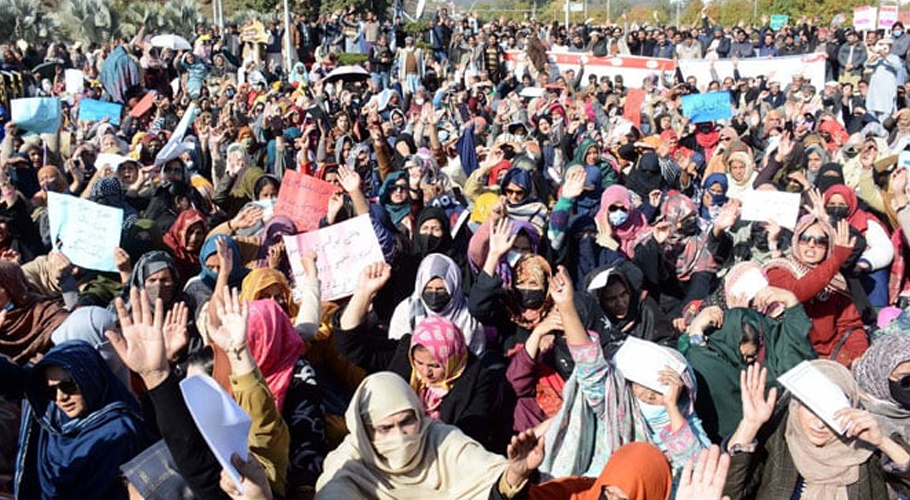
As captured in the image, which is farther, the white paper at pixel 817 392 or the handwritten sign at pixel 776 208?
the handwritten sign at pixel 776 208

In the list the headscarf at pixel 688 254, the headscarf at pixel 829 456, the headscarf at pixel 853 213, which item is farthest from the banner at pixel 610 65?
the headscarf at pixel 829 456

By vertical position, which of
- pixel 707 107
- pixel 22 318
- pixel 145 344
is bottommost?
pixel 22 318

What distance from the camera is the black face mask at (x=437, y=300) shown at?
3740mm

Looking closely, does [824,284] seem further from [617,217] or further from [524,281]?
[617,217]

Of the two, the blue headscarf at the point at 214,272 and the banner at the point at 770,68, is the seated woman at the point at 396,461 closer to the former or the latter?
the blue headscarf at the point at 214,272

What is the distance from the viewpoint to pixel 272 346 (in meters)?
Answer: 3.06

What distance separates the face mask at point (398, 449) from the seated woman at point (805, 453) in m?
0.95

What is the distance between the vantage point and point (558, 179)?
752cm

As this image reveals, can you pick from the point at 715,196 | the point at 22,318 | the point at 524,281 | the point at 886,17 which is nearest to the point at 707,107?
the point at 715,196

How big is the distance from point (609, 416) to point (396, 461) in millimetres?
783

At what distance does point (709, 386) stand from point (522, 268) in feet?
3.22

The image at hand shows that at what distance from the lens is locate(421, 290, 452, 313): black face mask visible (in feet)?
12.3

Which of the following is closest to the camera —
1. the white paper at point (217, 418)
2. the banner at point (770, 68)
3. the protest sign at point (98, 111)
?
the white paper at point (217, 418)

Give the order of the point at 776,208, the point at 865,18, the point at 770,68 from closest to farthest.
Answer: the point at 776,208 → the point at 770,68 → the point at 865,18
